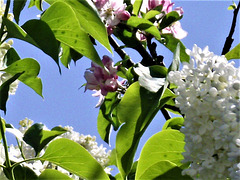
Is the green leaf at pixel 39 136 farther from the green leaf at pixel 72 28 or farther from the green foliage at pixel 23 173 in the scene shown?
the green leaf at pixel 72 28

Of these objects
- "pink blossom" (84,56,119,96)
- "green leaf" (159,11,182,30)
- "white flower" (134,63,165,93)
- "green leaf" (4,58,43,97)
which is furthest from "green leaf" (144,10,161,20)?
"white flower" (134,63,165,93)

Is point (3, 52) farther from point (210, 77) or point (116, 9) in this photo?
point (210, 77)

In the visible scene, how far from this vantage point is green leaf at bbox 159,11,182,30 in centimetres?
125

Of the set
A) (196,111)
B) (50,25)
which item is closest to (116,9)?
(50,25)

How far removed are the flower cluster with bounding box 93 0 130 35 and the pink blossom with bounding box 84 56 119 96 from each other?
0.31 feet

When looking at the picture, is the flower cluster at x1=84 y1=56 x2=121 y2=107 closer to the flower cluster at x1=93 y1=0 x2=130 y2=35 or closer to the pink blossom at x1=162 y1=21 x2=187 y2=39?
the flower cluster at x1=93 y1=0 x2=130 y2=35

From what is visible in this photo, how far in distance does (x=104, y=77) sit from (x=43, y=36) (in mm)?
346

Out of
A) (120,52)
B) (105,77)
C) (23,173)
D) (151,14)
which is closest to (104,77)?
(105,77)

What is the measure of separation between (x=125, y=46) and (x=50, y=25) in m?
0.32

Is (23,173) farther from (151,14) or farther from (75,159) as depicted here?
(151,14)

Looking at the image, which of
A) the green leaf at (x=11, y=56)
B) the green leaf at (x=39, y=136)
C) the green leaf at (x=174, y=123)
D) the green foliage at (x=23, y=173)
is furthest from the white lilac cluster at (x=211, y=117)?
the green leaf at (x=11, y=56)

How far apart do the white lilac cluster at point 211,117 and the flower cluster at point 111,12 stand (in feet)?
1.60

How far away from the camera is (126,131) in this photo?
798mm

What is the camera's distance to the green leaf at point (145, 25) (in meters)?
1.18
